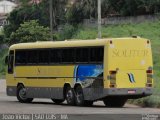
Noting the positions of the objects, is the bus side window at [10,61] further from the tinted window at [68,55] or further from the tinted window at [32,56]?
the tinted window at [68,55]

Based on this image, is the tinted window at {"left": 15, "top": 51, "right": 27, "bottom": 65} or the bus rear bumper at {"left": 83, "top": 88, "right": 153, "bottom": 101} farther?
the tinted window at {"left": 15, "top": 51, "right": 27, "bottom": 65}

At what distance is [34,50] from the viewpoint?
3212 cm

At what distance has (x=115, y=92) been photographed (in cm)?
2766

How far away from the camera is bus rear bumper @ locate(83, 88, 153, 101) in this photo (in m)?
27.6

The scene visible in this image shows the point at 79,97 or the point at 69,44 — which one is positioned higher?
the point at 69,44

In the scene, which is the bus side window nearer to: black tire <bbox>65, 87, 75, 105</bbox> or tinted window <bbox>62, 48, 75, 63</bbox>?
tinted window <bbox>62, 48, 75, 63</bbox>

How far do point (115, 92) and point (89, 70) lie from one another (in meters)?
1.64

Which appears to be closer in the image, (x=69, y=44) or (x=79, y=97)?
(x=79, y=97)

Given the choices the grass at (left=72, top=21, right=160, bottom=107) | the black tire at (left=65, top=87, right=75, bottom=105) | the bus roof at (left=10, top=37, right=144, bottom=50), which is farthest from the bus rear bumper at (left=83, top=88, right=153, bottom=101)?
the grass at (left=72, top=21, right=160, bottom=107)

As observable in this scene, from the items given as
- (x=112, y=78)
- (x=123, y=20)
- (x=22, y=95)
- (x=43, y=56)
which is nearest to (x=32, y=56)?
(x=43, y=56)

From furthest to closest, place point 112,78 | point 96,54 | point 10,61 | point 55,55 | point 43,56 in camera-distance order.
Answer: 1. point 10,61
2. point 43,56
3. point 55,55
4. point 96,54
5. point 112,78

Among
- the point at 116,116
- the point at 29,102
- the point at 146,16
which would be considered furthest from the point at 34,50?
the point at 146,16

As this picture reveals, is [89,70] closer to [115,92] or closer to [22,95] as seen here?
[115,92]

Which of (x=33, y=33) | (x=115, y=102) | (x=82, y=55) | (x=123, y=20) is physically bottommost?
(x=115, y=102)
